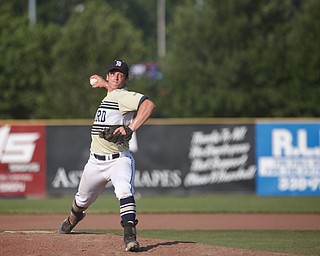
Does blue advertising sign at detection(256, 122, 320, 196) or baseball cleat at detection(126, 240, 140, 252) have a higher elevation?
baseball cleat at detection(126, 240, 140, 252)

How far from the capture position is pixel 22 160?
1767cm

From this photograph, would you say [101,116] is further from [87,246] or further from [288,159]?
[288,159]

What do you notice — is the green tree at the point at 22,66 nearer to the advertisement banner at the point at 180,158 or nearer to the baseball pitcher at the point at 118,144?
the advertisement banner at the point at 180,158

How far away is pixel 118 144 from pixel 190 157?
10.0m

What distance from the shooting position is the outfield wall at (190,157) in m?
17.8

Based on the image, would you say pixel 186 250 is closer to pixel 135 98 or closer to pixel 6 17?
pixel 135 98

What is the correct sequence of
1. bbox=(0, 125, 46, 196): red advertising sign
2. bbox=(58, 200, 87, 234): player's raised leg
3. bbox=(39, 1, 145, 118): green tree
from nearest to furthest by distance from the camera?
bbox=(58, 200, 87, 234): player's raised leg → bbox=(0, 125, 46, 196): red advertising sign → bbox=(39, 1, 145, 118): green tree

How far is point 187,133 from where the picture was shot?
1811cm

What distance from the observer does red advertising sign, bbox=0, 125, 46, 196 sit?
1758 cm

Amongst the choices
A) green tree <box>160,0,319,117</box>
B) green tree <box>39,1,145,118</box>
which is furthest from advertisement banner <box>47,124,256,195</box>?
green tree <box>160,0,319,117</box>

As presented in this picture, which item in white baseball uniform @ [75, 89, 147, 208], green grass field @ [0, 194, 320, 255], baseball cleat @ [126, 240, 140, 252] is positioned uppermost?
white baseball uniform @ [75, 89, 147, 208]

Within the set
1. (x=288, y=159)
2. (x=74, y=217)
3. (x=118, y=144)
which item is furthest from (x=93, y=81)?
(x=288, y=159)

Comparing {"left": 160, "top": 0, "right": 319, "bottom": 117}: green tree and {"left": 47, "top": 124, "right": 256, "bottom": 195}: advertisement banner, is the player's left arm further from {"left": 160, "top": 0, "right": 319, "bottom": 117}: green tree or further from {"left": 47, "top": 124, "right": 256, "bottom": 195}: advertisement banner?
{"left": 160, "top": 0, "right": 319, "bottom": 117}: green tree

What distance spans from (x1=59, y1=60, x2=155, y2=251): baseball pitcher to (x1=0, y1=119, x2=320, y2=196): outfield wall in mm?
9589
